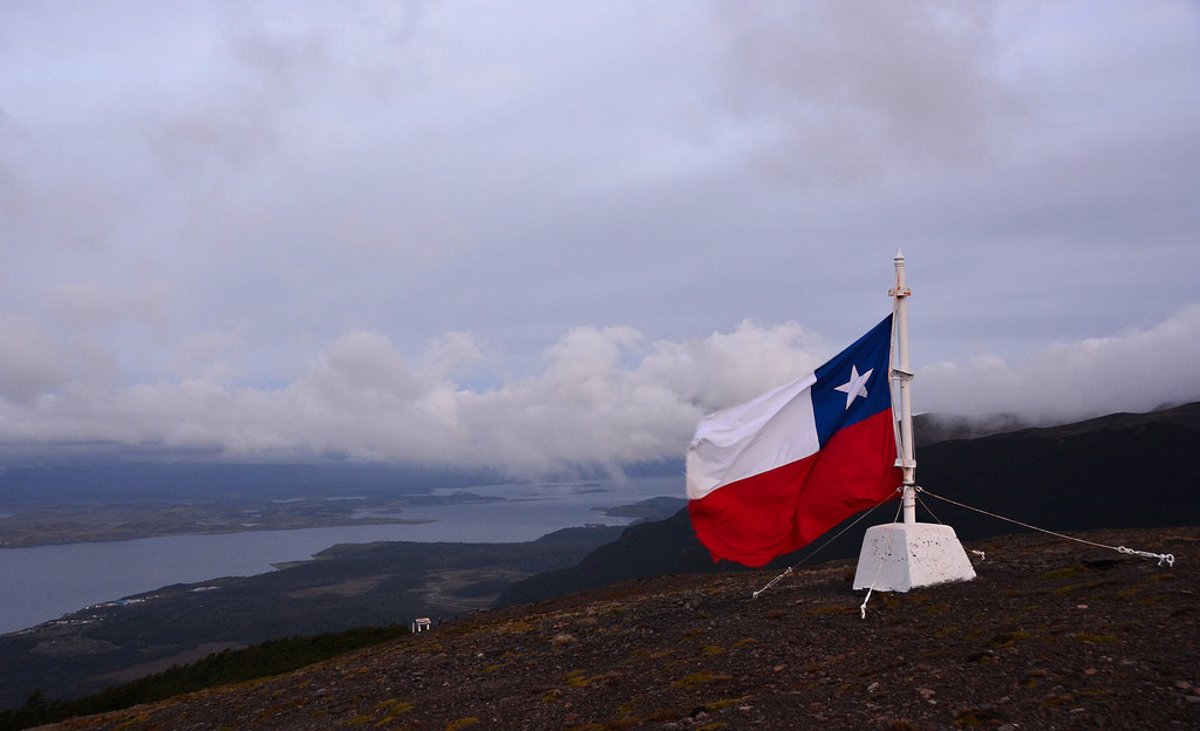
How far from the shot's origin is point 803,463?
13906 millimetres

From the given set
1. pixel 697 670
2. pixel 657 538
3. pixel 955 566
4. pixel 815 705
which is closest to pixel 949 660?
pixel 815 705

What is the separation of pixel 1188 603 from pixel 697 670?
6766mm

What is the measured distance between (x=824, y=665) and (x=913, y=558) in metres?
3.88

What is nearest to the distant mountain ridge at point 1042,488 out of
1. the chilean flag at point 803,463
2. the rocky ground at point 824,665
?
the rocky ground at point 824,665

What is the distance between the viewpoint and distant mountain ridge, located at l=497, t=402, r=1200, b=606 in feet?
376

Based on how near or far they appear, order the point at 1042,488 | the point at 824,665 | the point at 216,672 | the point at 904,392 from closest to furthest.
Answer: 1. the point at 824,665
2. the point at 904,392
3. the point at 216,672
4. the point at 1042,488

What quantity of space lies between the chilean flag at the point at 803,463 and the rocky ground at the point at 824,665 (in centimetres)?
171

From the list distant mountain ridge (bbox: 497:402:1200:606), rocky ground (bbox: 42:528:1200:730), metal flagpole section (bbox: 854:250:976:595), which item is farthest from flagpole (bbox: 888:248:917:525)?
distant mountain ridge (bbox: 497:402:1200:606)

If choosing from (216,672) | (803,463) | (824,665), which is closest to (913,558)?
(803,463)

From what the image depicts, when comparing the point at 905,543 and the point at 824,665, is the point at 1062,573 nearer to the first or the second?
the point at 905,543

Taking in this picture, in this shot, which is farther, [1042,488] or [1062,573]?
[1042,488]

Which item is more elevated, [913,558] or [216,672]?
[913,558]

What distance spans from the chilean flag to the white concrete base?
112 cm

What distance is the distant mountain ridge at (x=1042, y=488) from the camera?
114625 mm
